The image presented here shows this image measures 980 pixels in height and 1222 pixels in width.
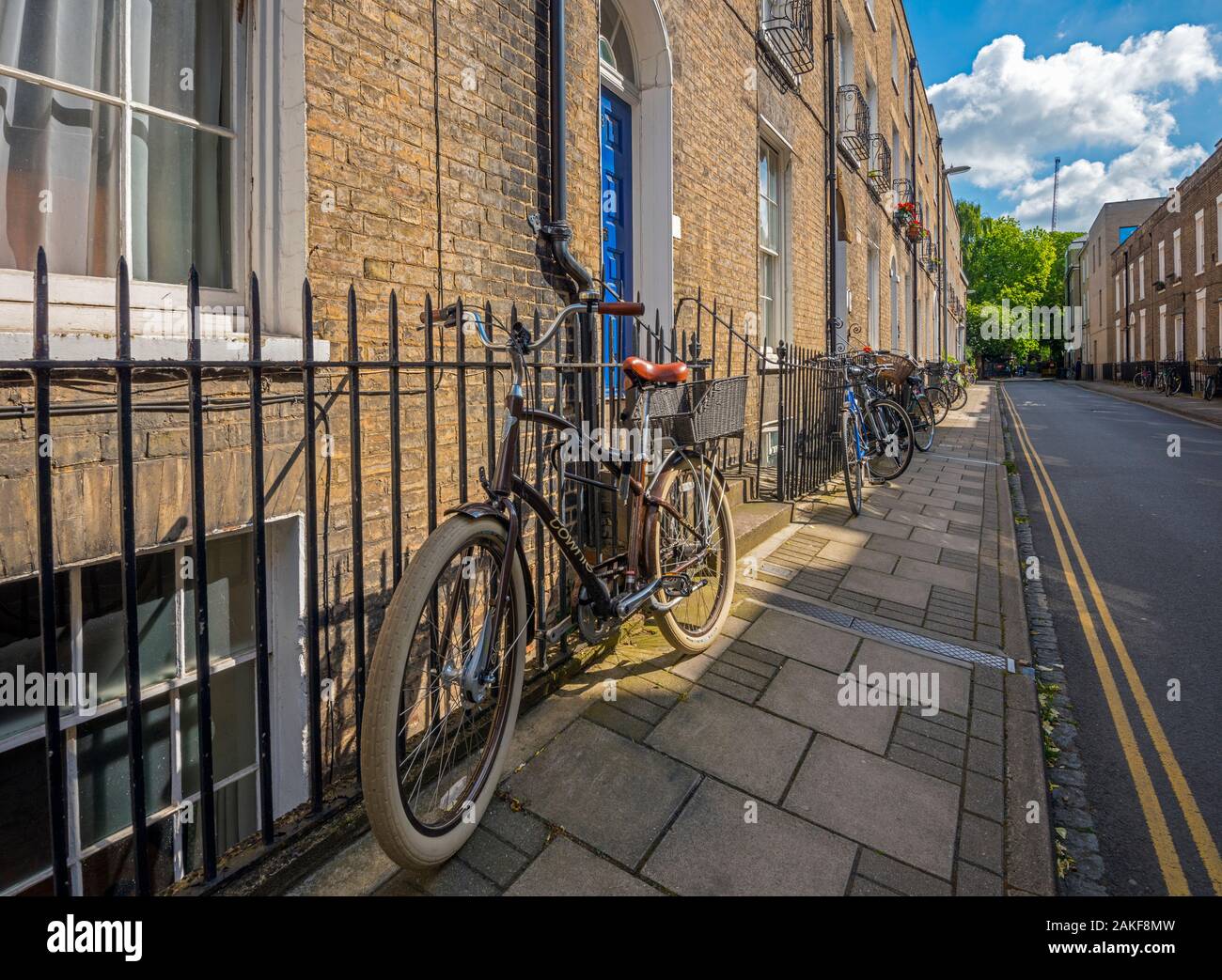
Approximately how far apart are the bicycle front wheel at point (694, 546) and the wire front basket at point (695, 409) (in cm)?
15

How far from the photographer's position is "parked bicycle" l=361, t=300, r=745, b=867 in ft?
6.31

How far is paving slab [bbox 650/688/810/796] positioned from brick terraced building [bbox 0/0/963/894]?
4.21 feet

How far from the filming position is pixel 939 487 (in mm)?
8555

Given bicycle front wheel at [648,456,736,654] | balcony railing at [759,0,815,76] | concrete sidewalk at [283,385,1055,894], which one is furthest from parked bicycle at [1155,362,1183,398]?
bicycle front wheel at [648,456,736,654]

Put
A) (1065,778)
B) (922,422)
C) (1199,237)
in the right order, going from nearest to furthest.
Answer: (1065,778), (922,422), (1199,237)

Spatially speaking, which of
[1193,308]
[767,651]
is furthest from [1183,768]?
[1193,308]

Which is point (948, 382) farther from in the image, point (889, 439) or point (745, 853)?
point (745, 853)

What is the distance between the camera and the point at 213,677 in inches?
109

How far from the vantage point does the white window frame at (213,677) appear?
2299 millimetres

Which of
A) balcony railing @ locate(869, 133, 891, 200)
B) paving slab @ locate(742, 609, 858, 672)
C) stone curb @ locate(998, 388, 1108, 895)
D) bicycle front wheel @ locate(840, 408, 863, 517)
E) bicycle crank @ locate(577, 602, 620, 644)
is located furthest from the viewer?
balcony railing @ locate(869, 133, 891, 200)

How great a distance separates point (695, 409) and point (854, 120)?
12.0m

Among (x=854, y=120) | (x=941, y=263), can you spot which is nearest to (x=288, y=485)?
(x=854, y=120)

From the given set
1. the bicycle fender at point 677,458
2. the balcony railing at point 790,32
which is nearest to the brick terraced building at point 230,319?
the bicycle fender at point 677,458
